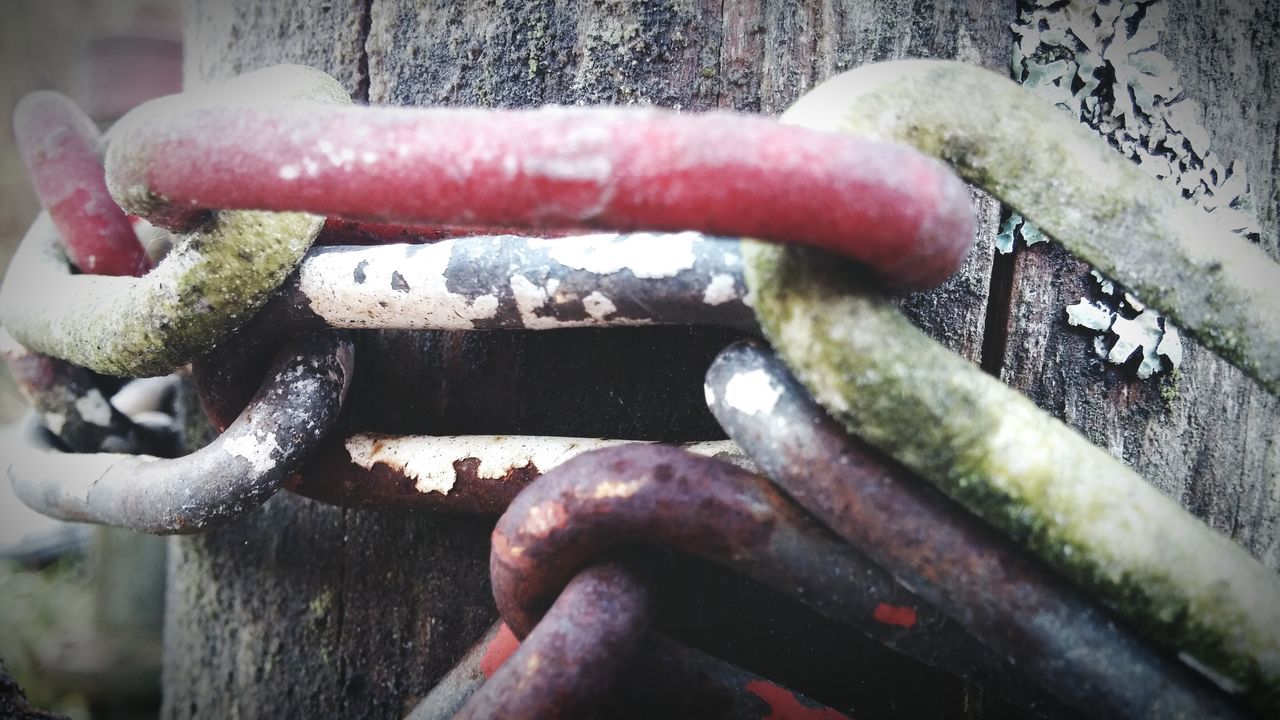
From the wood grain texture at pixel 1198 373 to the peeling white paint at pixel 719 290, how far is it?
266 mm

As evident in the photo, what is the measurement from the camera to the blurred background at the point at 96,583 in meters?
1.33

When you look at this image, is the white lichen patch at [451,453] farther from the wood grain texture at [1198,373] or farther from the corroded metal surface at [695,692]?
the wood grain texture at [1198,373]

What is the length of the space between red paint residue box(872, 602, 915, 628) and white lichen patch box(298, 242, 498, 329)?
11.7 inches

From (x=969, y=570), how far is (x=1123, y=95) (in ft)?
1.28

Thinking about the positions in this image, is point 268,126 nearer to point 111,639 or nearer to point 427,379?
point 427,379

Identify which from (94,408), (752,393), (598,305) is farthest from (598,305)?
(94,408)

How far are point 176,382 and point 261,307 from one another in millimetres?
376

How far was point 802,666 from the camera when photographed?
1.93ft

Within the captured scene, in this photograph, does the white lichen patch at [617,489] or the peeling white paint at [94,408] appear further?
the peeling white paint at [94,408]

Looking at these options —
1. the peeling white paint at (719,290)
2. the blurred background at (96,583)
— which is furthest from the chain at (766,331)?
the blurred background at (96,583)

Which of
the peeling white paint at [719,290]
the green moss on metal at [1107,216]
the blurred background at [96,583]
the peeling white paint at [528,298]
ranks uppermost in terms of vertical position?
the green moss on metal at [1107,216]

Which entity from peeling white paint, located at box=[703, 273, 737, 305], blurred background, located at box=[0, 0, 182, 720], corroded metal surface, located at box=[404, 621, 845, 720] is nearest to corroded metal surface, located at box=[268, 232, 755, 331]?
peeling white paint, located at box=[703, 273, 737, 305]

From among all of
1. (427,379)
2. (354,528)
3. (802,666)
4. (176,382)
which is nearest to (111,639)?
(176,382)

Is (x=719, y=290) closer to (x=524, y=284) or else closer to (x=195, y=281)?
(x=524, y=284)
